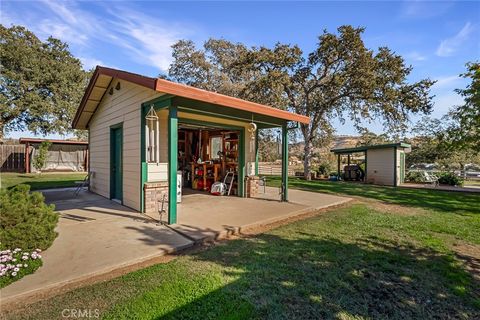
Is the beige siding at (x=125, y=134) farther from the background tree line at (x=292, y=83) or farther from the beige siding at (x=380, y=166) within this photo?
the beige siding at (x=380, y=166)

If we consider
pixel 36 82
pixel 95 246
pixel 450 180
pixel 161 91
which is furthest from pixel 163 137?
pixel 36 82

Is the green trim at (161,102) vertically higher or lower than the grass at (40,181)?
higher

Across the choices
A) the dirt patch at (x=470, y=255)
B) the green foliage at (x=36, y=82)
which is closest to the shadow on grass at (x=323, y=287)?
the dirt patch at (x=470, y=255)

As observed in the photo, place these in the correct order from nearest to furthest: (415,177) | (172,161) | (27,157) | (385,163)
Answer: (172,161) < (385,163) < (415,177) < (27,157)

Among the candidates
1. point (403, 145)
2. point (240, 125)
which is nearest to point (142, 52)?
point (240, 125)

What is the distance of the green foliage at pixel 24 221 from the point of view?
2965 millimetres

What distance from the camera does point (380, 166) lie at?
557 inches

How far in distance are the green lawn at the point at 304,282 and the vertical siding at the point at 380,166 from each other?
10141mm

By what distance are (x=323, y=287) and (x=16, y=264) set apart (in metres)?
3.33

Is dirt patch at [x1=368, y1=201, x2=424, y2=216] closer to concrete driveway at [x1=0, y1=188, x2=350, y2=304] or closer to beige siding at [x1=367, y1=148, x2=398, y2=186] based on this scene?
concrete driveway at [x1=0, y1=188, x2=350, y2=304]

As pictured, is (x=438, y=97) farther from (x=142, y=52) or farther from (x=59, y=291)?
(x=59, y=291)

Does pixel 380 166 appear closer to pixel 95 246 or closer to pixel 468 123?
pixel 468 123

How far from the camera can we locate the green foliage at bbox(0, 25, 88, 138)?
17.1 meters

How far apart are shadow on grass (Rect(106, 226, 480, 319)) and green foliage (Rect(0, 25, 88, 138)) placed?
21.2 meters
